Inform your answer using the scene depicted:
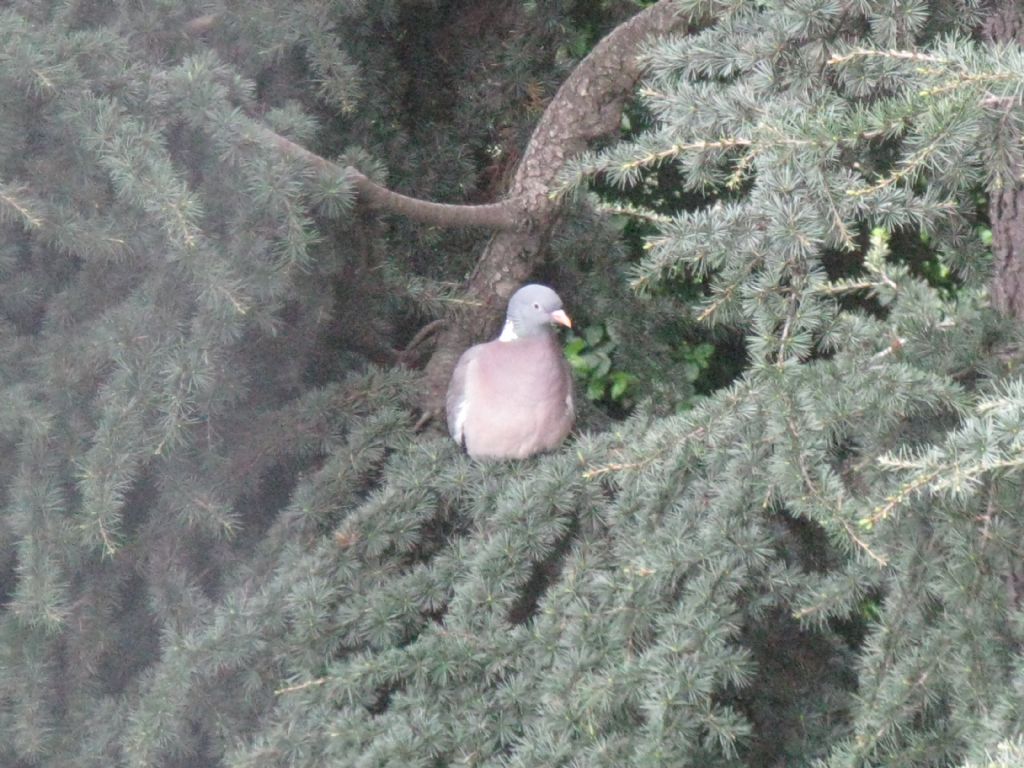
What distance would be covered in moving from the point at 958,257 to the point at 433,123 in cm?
150

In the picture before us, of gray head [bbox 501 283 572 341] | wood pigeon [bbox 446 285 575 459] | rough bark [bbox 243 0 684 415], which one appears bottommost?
wood pigeon [bbox 446 285 575 459]

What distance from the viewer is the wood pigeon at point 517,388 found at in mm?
2564

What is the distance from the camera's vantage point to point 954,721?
140 cm

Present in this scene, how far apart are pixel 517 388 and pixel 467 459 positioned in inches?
11.2

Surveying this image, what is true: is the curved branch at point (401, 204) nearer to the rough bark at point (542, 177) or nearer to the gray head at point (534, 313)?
the rough bark at point (542, 177)

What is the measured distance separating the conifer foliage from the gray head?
0.19m

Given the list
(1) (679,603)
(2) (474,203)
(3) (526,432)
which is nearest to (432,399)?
(3) (526,432)

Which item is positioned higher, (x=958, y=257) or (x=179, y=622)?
(x=958, y=257)

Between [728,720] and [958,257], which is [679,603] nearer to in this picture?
[728,720]

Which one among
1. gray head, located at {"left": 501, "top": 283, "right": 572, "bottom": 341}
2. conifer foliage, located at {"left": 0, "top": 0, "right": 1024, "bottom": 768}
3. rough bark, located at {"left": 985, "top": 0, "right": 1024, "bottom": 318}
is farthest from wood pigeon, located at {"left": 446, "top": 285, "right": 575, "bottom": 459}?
rough bark, located at {"left": 985, "top": 0, "right": 1024, "bottom": 318}

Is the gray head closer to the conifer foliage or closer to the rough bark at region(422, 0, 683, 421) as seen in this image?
the rough bark at region(422, 0, 683, 421)

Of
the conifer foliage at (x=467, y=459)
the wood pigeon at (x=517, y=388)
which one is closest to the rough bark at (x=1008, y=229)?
the conifer foliage at (x=467, y=459)

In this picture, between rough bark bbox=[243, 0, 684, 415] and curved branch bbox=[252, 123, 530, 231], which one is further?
rough bark bbox=[243, 0, 684, 415]

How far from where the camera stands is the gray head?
2.72 m
